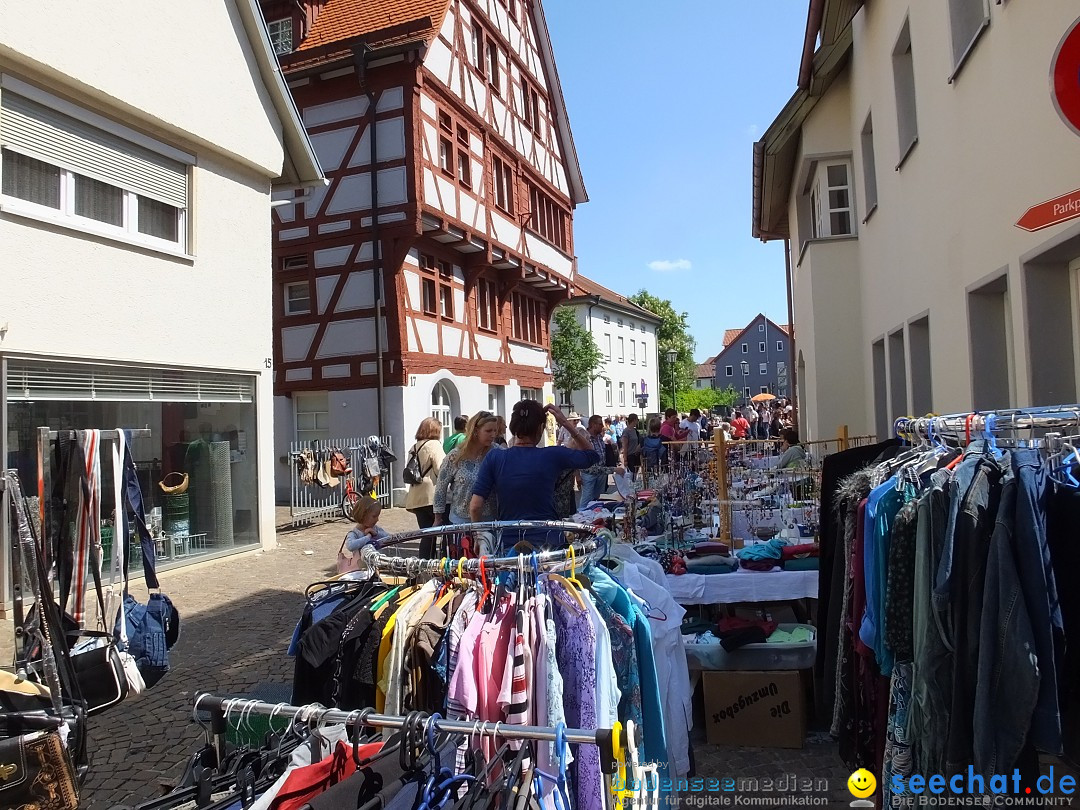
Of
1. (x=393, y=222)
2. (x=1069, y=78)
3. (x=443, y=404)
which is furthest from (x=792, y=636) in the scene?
(x=443, y=404)

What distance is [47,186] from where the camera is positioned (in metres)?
7.99

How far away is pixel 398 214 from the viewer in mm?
16391

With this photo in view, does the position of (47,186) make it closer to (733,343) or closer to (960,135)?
(960,135)

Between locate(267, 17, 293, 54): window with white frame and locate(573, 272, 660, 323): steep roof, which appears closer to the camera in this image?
locate(267, 17, 293, 54): window with white frame

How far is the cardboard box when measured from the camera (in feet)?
14.0

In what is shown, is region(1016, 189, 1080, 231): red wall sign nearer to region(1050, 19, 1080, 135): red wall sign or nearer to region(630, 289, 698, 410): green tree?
region(1050, 19, 1080, 135): red wall sign

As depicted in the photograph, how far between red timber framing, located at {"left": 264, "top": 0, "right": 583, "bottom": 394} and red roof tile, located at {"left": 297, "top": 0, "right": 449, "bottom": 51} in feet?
0.21

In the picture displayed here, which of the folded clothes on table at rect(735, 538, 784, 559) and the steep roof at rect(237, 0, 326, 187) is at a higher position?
the steep roof at rect(237, 0, 326, 187)

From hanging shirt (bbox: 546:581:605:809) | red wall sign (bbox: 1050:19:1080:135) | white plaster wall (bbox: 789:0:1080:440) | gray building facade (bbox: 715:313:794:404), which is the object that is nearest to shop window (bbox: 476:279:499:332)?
white plaster wall (bbox: 789:0:1080:440)

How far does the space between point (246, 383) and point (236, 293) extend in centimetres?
124

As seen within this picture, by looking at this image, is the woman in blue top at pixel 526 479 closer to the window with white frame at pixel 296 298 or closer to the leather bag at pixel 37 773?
the leather bag at pixel 37 773

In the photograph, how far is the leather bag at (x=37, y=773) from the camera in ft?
8.87

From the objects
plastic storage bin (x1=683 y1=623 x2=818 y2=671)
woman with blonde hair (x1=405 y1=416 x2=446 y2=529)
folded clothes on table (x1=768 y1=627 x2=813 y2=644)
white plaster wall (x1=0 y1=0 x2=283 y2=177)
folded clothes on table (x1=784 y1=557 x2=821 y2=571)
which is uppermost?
white plaster wall (x1=0 y1=0 x2=283 y2=177)

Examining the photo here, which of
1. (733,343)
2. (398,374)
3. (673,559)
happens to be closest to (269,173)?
(398,374)
